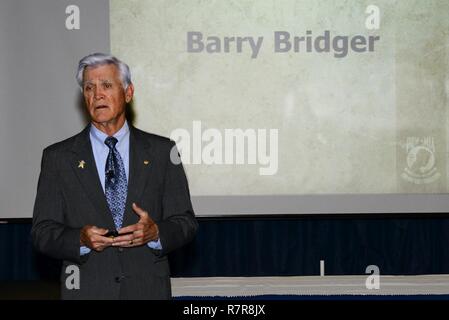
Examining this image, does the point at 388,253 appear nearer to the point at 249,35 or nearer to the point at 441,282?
the point at 441,282

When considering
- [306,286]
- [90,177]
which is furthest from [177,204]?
[306,286]

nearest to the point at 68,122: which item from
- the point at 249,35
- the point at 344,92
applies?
the point at 249,35

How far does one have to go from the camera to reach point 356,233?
4.94 metres

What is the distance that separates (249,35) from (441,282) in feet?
7.58

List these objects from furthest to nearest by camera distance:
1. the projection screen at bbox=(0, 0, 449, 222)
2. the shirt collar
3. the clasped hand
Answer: the projection screen at bbox=(0, 0, 449, 222), the shirt collar, the clasped hand

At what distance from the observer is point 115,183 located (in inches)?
71.5

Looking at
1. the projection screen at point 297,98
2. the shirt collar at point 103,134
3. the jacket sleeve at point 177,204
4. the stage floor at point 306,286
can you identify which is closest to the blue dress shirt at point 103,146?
the shirt collar at point 103,134

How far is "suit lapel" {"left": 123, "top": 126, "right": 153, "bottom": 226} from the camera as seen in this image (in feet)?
5.88

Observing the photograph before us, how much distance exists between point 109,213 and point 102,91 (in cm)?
33

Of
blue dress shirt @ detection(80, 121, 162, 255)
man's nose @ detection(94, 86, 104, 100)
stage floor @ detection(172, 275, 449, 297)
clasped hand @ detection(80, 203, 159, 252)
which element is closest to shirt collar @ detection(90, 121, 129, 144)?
blue dress shirt @ detection(80, 121, 162, 255)

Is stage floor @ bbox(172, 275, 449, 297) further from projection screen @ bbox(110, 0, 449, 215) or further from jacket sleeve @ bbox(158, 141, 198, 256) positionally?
jacket sleeve @ bbox(158, 141, 198, 256)

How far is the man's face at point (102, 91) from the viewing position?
1785mm
